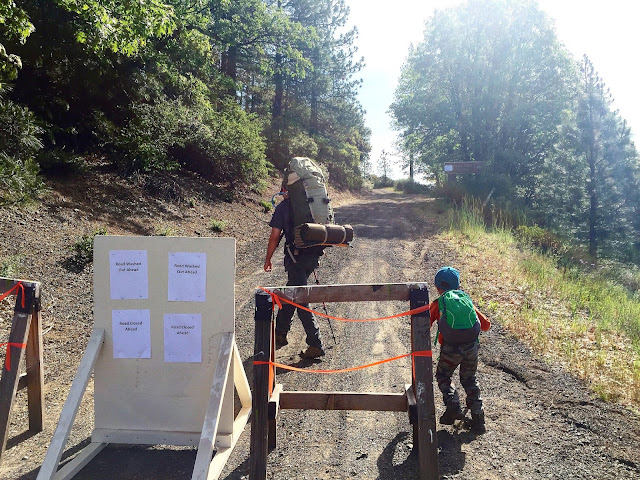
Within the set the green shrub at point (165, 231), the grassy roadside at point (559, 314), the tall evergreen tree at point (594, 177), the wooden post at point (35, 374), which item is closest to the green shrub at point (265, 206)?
the green shrub at point (165, 231)

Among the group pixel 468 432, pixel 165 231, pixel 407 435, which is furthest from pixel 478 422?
pixel 165 231

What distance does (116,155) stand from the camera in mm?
12266

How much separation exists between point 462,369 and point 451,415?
0.39 meters

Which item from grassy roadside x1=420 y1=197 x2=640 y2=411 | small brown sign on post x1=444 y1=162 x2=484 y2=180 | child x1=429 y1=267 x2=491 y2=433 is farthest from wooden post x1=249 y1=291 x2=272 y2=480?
small brown sign on post x1=444 y1=162 x2=484 y2=180

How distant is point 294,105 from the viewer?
35.5m

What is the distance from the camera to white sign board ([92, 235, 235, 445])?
3.28m

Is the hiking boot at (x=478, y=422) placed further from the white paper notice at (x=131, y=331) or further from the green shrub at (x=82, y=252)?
the green shrub at (x=82, y=252)

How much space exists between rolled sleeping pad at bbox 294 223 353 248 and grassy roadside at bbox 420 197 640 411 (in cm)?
288

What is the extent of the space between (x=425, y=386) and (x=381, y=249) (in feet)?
29.5

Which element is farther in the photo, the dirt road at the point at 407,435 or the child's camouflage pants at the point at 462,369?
the child's camouflage pants at the point at 462,369

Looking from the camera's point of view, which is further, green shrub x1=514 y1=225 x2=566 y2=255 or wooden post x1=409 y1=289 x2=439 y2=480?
green shrub x1=514 y1=225 x2=566 y2=255

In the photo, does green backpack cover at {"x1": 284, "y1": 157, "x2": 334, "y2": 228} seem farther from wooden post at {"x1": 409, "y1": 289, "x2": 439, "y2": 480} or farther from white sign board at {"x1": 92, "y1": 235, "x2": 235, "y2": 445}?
wooden post at {"x1": 409, "y1": 289, "x2": 439, "y2": 480}

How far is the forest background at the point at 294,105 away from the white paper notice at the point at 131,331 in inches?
201

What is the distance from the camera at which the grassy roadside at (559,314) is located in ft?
16.3
